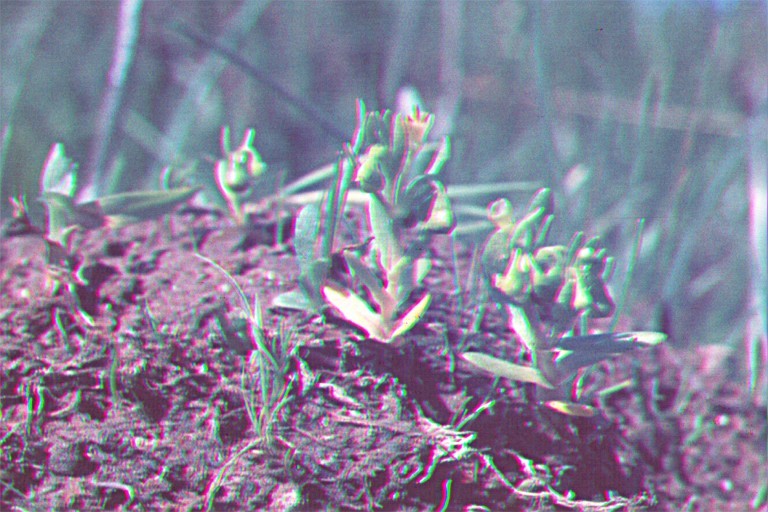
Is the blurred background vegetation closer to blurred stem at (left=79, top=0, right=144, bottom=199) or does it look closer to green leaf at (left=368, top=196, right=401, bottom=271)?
blurred stem at (left=79, top=0, right=144, bottom=199)

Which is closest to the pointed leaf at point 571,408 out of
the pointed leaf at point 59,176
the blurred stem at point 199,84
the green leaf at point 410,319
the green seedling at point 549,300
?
the green seedling at point 549,300

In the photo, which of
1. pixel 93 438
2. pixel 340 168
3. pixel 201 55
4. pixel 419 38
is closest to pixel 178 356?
pixel 93 438

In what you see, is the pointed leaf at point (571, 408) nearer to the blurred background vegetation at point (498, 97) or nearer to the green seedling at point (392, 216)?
the green seedling at point (392, 216)

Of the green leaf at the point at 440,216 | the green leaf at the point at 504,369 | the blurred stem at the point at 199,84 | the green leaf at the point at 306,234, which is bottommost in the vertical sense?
the green leaf at the point at 504,369

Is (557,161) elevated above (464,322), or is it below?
above

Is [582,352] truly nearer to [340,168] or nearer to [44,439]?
[340,168]

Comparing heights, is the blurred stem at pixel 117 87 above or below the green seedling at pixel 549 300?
above

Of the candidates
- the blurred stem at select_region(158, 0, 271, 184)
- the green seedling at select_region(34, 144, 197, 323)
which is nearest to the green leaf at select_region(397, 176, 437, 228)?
the green seedling at select_region(34, 144, 197, 323)
